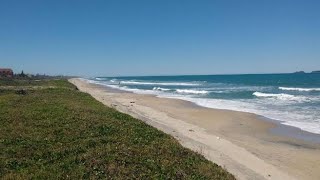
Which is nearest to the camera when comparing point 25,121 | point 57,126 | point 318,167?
point 318,167

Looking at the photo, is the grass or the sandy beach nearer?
the grass

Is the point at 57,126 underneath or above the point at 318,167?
above

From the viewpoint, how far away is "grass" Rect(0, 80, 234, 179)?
491 inches

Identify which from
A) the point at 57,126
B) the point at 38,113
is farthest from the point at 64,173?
the point at 38,113

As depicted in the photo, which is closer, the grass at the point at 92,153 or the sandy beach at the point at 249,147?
the grass at the point at 92,153

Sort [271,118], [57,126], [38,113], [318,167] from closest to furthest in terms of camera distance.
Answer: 1. [318,167]
2. [57,126]
3. [38,113]
4. [271,118]

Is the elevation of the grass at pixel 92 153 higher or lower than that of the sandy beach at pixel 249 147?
higher

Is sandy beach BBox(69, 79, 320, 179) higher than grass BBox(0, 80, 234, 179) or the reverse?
the reverse

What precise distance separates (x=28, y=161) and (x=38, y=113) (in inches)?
420

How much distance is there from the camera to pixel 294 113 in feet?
113

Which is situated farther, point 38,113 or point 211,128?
point 211,128

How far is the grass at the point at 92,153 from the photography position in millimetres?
12461

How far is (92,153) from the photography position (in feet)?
46.5

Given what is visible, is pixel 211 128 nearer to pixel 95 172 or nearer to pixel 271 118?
pixel 271 118
